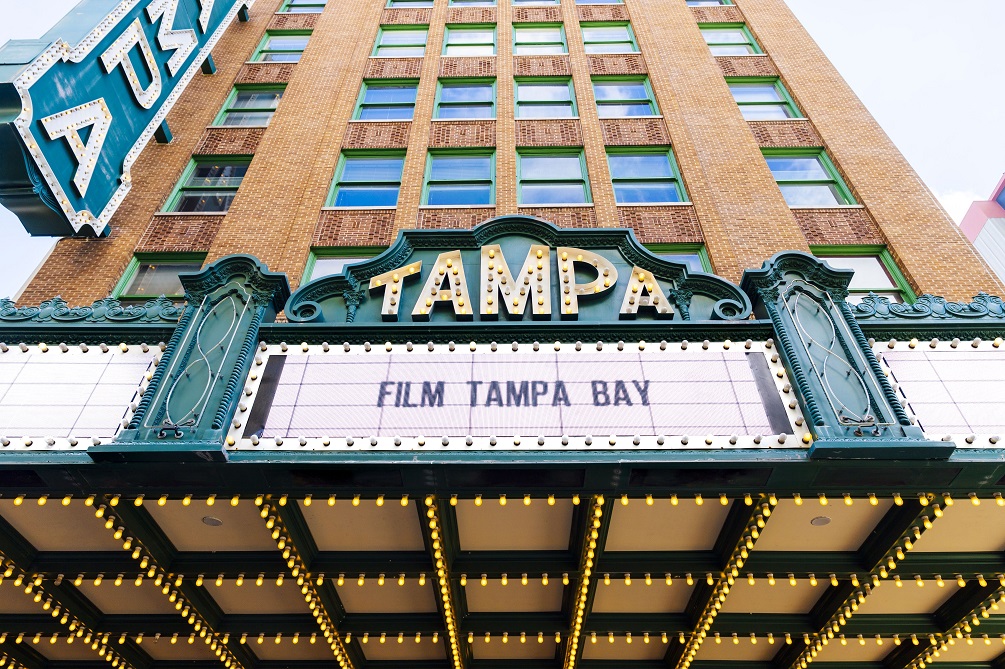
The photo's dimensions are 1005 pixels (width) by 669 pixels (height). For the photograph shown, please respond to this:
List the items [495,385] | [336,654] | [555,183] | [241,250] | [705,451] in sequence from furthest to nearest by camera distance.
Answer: [555,183]
[241,250]
[336,654]
[495,385]
[705,451]

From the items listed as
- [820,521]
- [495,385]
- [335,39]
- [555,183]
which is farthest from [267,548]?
[335,39]

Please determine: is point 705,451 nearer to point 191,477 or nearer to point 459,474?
point 459,474

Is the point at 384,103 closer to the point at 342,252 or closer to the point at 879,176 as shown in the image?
the point at 342,252

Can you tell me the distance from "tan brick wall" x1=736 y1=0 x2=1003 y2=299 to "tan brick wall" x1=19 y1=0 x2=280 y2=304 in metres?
18.8

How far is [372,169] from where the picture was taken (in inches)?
731

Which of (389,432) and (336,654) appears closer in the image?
(389,432)

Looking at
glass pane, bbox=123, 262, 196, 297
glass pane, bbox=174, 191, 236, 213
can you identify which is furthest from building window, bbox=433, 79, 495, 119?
glass pane, bbox=123, 262, 196, 297

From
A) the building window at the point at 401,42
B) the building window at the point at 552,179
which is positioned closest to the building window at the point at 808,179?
the building window at the point at 552,179

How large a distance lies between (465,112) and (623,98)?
5290 mm

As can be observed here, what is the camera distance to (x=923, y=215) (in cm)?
1612

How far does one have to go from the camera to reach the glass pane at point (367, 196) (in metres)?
17.4

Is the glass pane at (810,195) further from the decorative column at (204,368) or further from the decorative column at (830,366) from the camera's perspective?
the decorative column at (204,368)

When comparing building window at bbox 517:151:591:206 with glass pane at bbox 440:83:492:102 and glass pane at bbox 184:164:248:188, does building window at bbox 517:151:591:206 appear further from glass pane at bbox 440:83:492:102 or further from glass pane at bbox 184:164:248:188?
glass pane at bbox 184:164:248:188

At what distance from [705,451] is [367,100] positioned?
1798 cm
